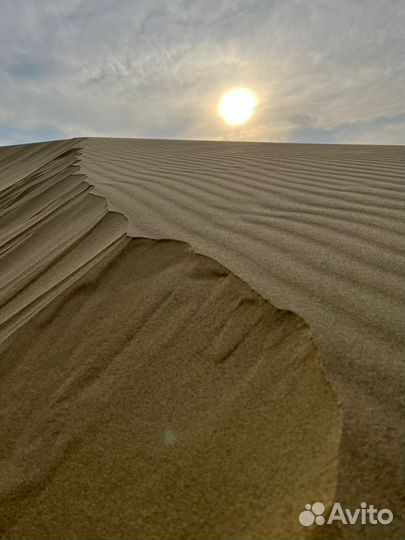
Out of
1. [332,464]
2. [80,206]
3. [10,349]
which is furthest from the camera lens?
[80,206]

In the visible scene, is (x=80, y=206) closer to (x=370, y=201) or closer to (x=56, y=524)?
(x=370, y=201)

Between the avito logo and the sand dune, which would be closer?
the avito logo

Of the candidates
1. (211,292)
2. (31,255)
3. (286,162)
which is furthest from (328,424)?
(286,162)

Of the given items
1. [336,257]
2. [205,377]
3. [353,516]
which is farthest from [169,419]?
[336,257]

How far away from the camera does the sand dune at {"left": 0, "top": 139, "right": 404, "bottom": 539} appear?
0.79m

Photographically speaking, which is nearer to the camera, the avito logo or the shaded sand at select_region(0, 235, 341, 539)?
the avito logo

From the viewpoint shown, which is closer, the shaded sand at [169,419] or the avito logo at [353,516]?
the avito logo at [353,516]

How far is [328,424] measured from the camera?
807 millimetres

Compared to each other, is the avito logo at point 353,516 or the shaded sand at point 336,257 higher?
the shaded sand at point 336,257

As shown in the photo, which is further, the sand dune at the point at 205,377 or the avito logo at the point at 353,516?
the sand dune at the point at 205,377

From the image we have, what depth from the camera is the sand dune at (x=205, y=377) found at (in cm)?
79

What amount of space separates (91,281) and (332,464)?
3.95 ft

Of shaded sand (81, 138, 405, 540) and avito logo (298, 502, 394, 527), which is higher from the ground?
shaded sand (81, 138, 405, 540)

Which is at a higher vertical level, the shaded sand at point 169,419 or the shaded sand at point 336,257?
the shaded sand at point 336,257
